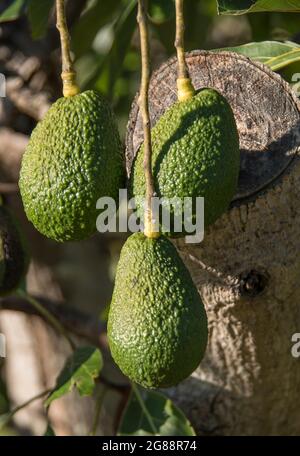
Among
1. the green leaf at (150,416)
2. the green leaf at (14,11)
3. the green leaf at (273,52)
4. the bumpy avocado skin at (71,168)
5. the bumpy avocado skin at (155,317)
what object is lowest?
the green leaf at (150,416)

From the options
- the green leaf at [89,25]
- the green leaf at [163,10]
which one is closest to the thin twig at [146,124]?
the green leaf at [163,10]

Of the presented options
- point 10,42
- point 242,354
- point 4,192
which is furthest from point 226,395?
point 10,42

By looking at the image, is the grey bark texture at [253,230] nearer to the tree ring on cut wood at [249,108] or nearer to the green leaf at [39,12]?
the tree ring on cut wood at [249,108]

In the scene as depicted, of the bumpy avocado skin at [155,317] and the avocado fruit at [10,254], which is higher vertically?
the avocado fruit at [10,254]

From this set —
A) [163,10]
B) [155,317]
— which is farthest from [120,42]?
[155,317]

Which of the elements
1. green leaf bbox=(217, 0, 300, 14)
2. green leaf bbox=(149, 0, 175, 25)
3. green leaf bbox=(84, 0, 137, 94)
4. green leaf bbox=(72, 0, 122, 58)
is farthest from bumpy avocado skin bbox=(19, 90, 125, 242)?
green leaf bbox=(72, 0, 122, 58)

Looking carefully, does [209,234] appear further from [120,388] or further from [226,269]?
[120,388]
